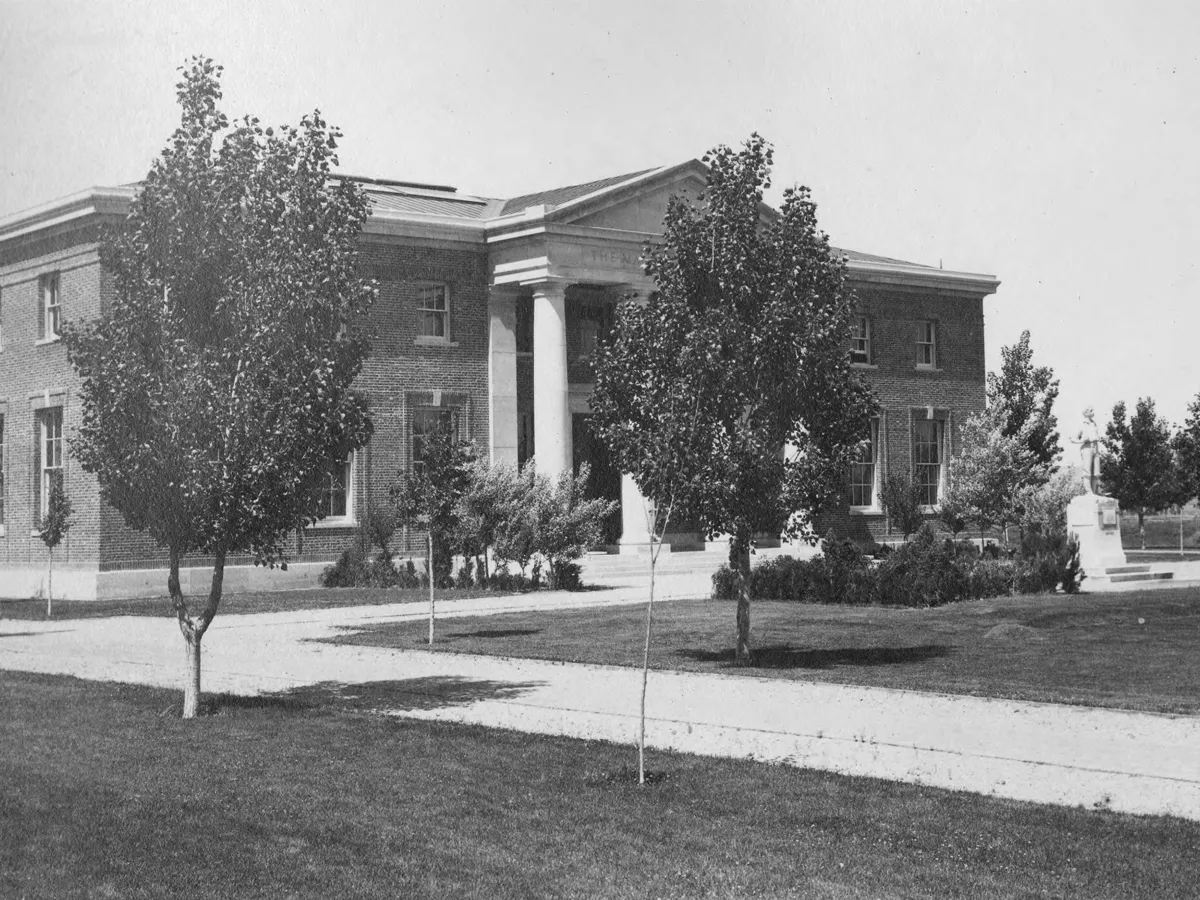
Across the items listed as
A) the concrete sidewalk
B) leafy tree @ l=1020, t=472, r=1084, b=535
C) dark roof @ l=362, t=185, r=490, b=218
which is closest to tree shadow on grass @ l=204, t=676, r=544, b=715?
the concrete sidewalk

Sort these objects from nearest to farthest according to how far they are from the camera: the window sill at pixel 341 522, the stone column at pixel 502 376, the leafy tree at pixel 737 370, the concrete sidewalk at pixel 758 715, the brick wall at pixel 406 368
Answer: the concrete sidewalk at pixel 758 715 < the leafy tree at pixel 737 370 < the window sill at pixel 341 522 < the brick wall at pixel 406 368 < the stone column at pixel 502 376

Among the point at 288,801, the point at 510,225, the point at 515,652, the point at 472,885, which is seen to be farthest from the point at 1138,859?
the point at 510,225

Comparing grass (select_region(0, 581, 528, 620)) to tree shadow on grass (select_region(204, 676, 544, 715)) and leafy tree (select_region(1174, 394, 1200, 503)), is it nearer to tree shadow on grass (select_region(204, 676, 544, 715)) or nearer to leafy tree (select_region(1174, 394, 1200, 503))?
tree shadow on grass (select_region(204, 676, 544, 715))

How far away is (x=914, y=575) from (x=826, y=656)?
7.91 m

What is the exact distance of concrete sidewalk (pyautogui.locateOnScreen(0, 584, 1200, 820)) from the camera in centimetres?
1045

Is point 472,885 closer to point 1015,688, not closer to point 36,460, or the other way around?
point 1015,688

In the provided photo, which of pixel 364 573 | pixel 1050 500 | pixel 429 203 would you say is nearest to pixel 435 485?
pixel 364 573

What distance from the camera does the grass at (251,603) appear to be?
90.9 ft

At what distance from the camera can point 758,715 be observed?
13.3m

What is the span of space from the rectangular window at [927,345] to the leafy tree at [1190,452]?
1757cm

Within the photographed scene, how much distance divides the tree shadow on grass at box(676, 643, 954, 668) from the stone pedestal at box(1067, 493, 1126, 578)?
15167 millimetres

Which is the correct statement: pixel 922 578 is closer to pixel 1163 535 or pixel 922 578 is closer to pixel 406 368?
pixel 406 368

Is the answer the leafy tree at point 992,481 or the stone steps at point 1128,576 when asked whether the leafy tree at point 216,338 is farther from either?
the leafy tree at point 992,481

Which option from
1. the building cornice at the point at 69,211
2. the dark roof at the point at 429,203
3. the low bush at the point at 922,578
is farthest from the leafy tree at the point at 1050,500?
the building cornice at the point at 69,211
